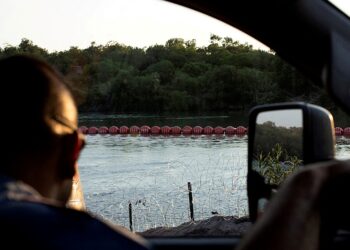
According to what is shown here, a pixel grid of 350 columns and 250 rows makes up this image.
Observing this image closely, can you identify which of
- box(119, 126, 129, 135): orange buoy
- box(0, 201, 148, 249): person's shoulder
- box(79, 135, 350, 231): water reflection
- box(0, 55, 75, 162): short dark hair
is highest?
box(0, 55, 75, 162): short dark hair

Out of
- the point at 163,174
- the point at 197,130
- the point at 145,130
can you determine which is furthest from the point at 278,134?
the point at 145,130

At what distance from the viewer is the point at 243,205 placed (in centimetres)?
1168

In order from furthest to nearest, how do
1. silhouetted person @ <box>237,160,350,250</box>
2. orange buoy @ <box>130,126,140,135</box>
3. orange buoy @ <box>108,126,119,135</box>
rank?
orange buoy @ <box>130,126,140,135</box> → orange buoy @ <box>108,126,119,135</box> → silhouetted person @ <box>237,160,350,250</box>

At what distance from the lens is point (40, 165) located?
121 centimetres

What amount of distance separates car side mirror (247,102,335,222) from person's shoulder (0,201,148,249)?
1.93 ft

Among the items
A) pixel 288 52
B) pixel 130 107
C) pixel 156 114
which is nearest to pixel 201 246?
pixel 288 52

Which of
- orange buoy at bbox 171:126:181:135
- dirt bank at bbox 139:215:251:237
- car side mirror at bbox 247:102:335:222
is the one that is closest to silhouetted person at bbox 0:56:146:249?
car side mirror at bbox 247:102:335:222

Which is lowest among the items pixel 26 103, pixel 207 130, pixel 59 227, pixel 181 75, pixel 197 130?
pixel 197 130

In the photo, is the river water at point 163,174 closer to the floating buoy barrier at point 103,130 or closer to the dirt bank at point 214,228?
the floating buoy barrier at point 103,130

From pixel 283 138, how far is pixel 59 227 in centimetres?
97

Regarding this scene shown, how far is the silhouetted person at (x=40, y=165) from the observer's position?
3.50ft

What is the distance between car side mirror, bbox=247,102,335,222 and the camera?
1.52 metres

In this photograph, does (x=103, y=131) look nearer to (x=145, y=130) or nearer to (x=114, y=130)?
(x=114, y=130)

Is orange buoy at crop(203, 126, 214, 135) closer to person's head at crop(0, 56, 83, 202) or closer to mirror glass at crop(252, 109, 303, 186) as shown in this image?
mirror glass at crop(252, 109, 303, 186)
